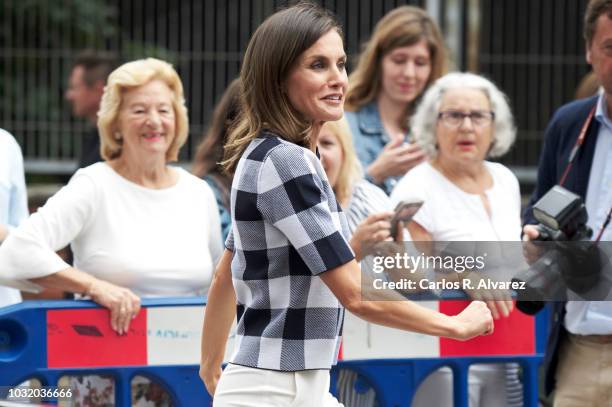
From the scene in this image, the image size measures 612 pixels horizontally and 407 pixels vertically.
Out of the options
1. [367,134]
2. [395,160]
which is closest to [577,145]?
[395,160]

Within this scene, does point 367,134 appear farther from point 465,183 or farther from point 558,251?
point 558,251

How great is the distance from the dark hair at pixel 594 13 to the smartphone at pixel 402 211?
32.8 inches

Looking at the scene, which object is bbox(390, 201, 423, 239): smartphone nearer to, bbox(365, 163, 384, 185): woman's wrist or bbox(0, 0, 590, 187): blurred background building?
bbox(365, 163, 384, 185): woman's wrist

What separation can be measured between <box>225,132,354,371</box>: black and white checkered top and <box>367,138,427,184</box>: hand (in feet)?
7.73

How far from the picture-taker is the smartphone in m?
4.57

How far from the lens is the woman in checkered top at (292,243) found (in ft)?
10.1

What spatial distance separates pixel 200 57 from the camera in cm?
910

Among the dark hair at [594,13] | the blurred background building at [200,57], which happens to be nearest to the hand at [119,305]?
the dark hair at [594,13]

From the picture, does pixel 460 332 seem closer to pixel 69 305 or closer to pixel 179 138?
pixel 69 305

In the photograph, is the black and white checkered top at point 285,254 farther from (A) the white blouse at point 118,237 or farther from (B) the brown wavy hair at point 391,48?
(B) the brown wavy hair at point 391,48

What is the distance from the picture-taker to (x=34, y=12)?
30.5ft

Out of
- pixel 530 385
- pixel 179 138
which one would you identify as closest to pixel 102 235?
pixel 179 138

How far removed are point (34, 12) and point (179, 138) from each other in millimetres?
4568

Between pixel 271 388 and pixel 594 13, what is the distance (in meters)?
2.04
